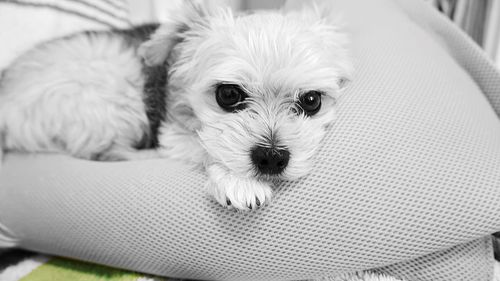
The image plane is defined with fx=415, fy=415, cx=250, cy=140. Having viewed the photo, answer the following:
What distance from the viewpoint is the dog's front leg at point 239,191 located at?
1.24m

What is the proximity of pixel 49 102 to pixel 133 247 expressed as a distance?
77 centimetres

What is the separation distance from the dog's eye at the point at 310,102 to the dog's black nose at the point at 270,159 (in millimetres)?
223

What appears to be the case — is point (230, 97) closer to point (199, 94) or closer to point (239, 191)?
point (199, 94)

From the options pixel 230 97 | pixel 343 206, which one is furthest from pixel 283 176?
pixel 230 97

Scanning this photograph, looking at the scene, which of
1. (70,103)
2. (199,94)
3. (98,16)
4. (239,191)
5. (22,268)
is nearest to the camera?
(239,191)

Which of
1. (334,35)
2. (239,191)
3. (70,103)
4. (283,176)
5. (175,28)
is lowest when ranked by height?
(70,103)

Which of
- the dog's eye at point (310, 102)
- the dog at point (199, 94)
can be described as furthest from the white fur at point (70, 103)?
the dog's eye at point (310, 102)

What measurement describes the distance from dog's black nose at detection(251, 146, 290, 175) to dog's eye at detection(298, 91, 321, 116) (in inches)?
8.8

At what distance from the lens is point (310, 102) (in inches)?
56.1

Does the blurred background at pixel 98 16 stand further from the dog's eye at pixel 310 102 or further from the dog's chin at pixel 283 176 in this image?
the dog's chin at pixel 283 176

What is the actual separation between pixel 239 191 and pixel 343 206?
32 centimetres

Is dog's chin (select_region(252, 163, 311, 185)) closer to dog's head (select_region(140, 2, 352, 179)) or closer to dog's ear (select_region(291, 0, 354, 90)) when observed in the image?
dog's head (select_region(140, 2, 352, 179))

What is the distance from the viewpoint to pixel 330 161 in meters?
1.32

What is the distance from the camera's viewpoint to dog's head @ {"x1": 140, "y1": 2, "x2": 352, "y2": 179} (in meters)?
A: 1.30
